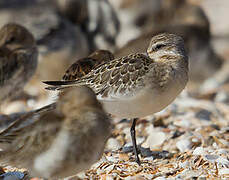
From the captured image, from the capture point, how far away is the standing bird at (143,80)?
3465mm

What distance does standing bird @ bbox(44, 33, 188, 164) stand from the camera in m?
3.46

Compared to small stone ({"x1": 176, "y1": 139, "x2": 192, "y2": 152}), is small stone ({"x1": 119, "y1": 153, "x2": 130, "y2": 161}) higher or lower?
small stone ({"x1": 119, "y1": 153, "x2": 130, "y2": 161})

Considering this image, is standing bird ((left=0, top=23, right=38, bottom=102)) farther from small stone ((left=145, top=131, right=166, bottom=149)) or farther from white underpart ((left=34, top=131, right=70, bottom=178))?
white underpart ((left=34, top=131, right=70, bottom=178))

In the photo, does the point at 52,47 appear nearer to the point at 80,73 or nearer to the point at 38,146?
the point at 80,73

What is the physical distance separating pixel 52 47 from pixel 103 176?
12.2ft

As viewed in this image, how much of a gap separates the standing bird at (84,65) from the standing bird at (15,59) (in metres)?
0.97

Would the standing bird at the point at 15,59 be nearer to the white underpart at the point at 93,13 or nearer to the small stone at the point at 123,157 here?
the small stone at the point at 123,157

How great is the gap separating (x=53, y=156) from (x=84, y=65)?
1.53m

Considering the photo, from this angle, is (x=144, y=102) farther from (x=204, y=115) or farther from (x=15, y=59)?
(x=204, y=115)

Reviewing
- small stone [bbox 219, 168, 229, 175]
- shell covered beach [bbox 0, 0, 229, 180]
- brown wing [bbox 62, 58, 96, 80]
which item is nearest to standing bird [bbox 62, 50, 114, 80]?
brown wing [bbox 62, 58, 96, 80]

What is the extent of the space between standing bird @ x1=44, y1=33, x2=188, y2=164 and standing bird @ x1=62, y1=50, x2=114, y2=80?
314 millimetres

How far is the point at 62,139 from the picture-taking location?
2.82 m

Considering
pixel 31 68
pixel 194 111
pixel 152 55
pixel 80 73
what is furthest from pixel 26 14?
pixel 152 55

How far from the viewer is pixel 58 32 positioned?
287 inches
